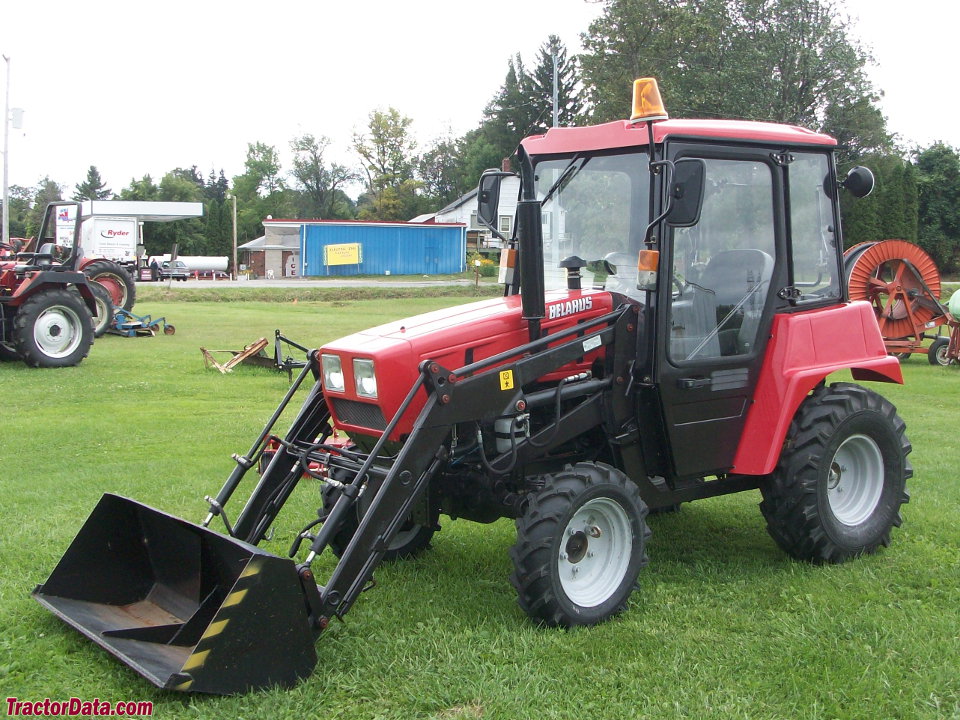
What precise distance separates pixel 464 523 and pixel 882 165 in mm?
36095

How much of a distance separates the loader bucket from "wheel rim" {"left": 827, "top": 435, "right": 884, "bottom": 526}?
3324 mm

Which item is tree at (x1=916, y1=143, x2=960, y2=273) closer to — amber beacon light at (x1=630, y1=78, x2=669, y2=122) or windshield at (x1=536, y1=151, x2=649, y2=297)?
windshield at (x1=536, y1=151, x2=649, y2=297)

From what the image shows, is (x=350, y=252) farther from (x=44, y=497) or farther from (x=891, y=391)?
(x=44, y=497)

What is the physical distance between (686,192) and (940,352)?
13174 mm

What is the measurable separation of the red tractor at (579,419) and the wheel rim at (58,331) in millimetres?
10132

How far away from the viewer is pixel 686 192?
14.8 ft

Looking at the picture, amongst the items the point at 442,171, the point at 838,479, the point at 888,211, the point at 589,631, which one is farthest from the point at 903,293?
the point at 442,171

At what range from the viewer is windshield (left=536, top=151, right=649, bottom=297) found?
201 inches

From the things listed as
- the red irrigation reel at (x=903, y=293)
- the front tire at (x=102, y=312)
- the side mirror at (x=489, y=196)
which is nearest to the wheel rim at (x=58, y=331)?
the front tire at (x=102, y=312)

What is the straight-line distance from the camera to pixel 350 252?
49.7 metres

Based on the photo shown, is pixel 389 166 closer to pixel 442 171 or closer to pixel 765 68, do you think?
pixel 442 171

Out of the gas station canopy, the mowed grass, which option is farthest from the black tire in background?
the gas station canopy

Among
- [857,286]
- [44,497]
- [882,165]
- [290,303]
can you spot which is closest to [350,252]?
[290,303]

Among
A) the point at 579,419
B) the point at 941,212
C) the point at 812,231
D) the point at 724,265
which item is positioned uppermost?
the point at 941,212
